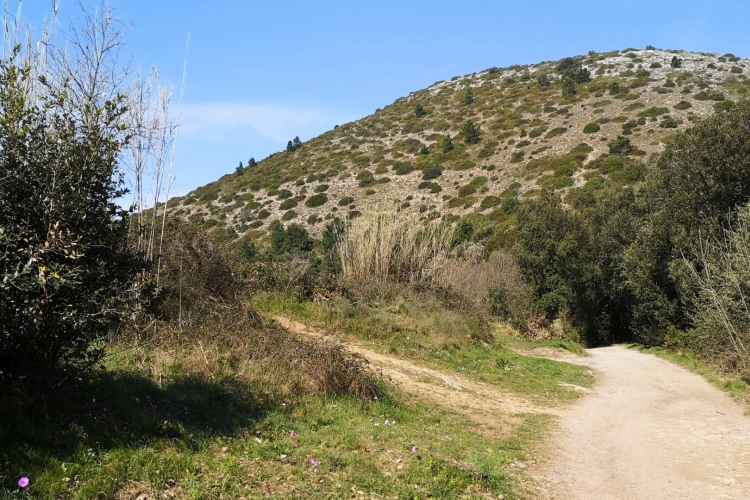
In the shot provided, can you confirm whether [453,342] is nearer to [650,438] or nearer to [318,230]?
[650,438]

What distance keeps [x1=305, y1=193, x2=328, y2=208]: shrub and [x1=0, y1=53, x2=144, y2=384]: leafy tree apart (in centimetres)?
3756

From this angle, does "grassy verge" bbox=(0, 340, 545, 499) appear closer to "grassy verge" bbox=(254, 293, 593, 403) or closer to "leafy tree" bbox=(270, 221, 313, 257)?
"grassy verge" bbox=(254, 293, 593, 403)

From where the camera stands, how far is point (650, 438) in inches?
305

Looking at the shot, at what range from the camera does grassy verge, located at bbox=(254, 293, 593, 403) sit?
1221cm

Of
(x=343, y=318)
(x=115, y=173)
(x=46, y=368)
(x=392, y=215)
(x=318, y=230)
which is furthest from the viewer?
(x=318, y=230)

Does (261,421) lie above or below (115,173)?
below

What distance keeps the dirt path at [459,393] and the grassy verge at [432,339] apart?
72 cm

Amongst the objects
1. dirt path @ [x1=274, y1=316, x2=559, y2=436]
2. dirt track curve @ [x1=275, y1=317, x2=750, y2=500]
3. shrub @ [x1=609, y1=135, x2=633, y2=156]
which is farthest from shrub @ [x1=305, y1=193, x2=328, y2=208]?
dirt path @ [x1=274, y1=316, x2=559, y2=436]

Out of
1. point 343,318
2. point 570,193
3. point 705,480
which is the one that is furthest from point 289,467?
point 570,193

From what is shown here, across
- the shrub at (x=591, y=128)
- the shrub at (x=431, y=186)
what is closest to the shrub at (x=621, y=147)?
the shrub at (x=591, y=128)

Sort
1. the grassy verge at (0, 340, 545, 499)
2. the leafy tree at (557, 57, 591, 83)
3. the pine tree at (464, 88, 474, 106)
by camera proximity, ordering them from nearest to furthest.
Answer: the grassy verge at (0, 340, 545, 499), the leafy tree at (557, 57, 591, 83), the pine tree at (464, 88, 474, 106)

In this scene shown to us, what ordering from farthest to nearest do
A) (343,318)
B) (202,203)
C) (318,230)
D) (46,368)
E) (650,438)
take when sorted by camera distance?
(202,203), (318,230), (343,318), (650,438), (46,368)

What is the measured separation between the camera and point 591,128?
1763 inches

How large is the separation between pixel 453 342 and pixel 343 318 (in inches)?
114
